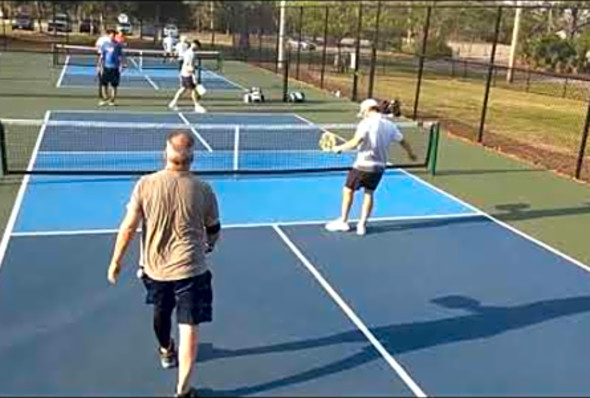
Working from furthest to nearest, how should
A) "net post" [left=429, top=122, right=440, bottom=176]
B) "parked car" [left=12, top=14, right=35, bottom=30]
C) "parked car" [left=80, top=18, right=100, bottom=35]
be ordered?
"parked car" [left=12, top=14, right=35, bottom=30] < "parked car" [left=80, top=18, right=100, bottom=35] < "net post" [left=429, top=122, right=440, bottom=176]

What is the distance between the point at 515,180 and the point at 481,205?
85.0 inches

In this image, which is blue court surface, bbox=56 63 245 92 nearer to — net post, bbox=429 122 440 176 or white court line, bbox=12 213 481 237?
net post, bbox=429 122 440 176

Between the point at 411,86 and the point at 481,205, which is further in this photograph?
the point at 411,86

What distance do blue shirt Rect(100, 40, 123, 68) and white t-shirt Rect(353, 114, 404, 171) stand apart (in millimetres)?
10794

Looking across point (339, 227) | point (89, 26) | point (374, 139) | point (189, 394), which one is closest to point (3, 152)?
point (339, 227)

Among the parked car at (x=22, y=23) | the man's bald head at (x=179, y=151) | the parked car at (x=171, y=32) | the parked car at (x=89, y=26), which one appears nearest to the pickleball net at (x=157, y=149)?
the man's bald head at (x=179, y=151)

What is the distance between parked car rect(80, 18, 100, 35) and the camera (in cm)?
5057

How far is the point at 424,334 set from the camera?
579cm

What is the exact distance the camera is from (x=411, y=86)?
31812mm

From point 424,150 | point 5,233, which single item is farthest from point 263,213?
point 424,150

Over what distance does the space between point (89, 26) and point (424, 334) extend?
49.7 metres

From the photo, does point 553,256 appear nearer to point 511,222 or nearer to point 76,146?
point 511,222

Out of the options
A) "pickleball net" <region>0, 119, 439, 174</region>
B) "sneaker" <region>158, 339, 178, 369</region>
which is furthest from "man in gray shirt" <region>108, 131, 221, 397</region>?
"pickleball net" <region>0, 119, 439, 174</region>

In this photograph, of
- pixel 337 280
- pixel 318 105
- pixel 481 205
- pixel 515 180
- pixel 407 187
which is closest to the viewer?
pixel 337 280
